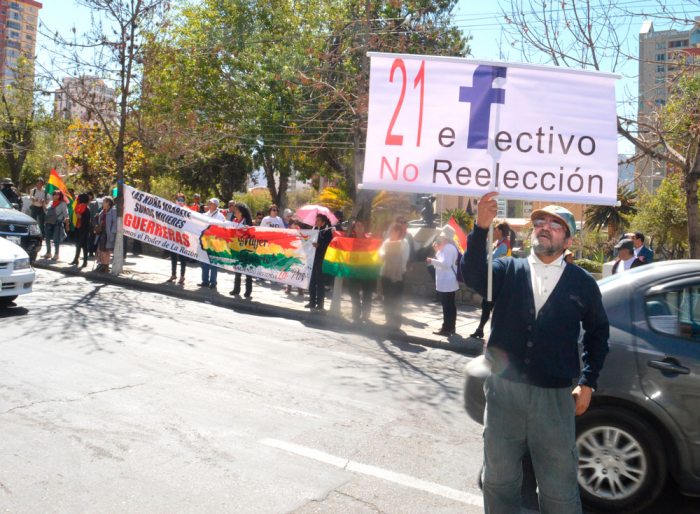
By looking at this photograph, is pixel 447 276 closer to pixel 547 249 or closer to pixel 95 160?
pixel 547 249

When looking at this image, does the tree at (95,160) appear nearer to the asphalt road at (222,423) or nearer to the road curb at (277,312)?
the road curb at (277,312)

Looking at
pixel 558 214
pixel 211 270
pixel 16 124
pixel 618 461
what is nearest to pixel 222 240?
pixel 211 270

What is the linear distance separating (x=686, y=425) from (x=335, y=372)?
13.6 ft

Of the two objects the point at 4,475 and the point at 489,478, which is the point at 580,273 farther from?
the point at 4,475

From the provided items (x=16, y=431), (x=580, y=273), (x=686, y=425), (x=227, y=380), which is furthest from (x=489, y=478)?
(x=227, y=380)

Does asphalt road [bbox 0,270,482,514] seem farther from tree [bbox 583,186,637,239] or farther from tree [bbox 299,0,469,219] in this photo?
tree [bbox 583,186,637,239]

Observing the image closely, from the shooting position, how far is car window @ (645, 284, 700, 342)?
4.36 m

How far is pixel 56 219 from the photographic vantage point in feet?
54.3

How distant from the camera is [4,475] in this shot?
4418 millimetres

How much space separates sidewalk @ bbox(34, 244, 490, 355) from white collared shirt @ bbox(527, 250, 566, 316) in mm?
6630

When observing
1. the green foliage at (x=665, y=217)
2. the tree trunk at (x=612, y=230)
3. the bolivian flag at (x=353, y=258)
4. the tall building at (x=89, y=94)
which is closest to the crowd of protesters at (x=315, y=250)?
the bolivian flag at (x=353, y=258)

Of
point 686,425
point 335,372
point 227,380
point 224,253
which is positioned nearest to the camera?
point 686,425

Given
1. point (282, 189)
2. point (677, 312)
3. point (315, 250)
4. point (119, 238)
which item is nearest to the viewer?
point (677, 312)

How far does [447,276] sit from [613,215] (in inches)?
783
